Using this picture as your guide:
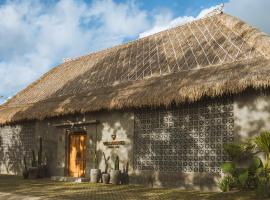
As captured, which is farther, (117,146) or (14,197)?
(117,146)

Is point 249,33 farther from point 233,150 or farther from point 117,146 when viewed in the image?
point 117,146

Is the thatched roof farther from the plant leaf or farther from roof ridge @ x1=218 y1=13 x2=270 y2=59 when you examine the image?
the plant leaf

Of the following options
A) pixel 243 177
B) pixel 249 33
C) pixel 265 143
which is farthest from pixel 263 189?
pixel 249 33

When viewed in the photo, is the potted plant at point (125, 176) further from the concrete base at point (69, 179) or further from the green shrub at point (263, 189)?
the green shrub at point (263, 189)

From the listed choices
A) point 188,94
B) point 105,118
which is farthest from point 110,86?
point 188,94

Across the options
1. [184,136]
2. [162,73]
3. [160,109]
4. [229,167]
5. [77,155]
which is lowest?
[229,167]

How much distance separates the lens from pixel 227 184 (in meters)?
10.1

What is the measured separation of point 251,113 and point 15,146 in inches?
477

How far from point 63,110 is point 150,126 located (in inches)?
166

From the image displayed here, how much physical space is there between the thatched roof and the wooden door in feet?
4.20

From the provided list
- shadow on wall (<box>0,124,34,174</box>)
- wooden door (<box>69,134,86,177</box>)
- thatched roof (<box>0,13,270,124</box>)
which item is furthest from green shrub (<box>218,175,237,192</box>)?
shadow on wall (<box>0,124,34,174</box>)

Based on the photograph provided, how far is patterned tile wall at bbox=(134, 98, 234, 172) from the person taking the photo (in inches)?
431

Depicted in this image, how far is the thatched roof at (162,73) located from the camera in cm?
1104

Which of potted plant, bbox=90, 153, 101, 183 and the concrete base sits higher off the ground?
potted plant, bbox=90, 153, 101, 183
